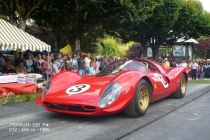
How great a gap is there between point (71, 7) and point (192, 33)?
1644cm

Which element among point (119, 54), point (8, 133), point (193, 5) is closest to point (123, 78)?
point (8, 133)

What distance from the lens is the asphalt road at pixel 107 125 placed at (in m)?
4.27

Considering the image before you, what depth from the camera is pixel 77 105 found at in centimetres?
486

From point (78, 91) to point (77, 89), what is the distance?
0.13m

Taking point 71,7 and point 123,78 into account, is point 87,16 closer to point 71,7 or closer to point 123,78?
point 71,7

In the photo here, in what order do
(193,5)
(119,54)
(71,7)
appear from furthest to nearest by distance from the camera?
(119,54), (193,5), (71,7)

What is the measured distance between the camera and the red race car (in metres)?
4.90

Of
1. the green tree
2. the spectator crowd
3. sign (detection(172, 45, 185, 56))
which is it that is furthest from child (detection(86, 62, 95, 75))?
sign (detection(172, 45, 185, 56))

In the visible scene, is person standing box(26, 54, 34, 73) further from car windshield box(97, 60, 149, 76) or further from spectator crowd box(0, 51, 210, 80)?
car windshield box(97, 60, 149, 76)

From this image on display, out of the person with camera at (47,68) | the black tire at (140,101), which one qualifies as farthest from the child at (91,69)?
the black tire at (140,101)

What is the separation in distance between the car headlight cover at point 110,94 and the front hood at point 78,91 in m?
0.09

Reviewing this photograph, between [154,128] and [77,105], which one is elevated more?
[77,105]

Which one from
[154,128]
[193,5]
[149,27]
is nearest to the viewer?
[154,128]

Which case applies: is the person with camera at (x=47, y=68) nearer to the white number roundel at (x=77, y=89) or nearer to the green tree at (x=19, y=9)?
the green tree at (x=19, y=9)
